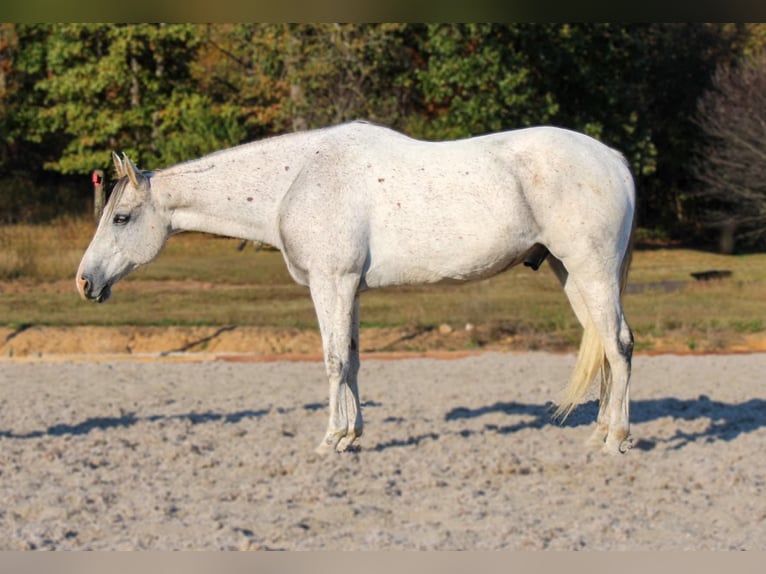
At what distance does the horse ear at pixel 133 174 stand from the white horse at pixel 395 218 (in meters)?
0.01

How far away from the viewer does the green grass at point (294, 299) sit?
13.0 meters

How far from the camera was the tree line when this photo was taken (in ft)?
69.6

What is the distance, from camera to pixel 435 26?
70.5 ft

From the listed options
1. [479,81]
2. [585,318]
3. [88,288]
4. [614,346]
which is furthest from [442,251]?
[479,81]

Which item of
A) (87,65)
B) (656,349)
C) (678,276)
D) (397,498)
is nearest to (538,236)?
(397,498)

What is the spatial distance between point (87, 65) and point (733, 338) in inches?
664

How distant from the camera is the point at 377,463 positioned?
696 centimetres

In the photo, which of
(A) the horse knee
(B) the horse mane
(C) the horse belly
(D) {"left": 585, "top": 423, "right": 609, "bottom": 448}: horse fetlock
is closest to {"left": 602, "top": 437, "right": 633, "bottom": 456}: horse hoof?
(D) {"left": 585, "top": 423, "right": 609, "bottom": 448}: horse fetlock

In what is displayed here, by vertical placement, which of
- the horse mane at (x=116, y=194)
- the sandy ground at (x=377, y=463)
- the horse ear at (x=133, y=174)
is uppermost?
the horse ear at (x=133, y=174)

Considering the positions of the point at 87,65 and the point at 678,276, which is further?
the point at 87,65

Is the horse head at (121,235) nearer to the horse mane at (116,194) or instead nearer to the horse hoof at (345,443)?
the horse mane at (116,194)

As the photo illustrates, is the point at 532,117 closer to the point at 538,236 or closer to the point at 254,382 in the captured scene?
the point at 254,382

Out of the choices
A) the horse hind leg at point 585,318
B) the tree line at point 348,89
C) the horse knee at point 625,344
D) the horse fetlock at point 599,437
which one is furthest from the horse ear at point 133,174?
the tree line at point 348,89

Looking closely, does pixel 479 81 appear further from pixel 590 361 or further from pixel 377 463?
pixel 377 463
